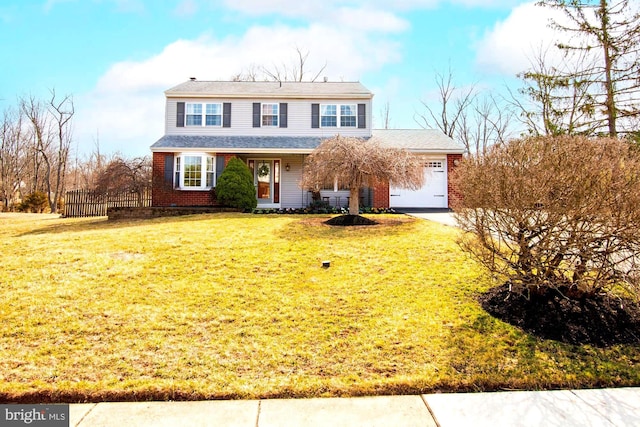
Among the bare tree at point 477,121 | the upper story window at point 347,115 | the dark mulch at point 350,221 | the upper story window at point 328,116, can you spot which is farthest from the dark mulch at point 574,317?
the bare tree at point 477,121

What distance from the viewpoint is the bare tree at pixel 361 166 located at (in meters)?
10.2

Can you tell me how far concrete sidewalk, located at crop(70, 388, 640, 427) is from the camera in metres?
2.62

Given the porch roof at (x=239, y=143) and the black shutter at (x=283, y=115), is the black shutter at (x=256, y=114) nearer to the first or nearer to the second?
the porch roof at (x=239, y=143)

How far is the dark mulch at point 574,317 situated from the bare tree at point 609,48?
12923 millimetres

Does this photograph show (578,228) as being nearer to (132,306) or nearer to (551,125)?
(132,306)

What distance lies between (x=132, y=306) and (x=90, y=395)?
5.90 ft

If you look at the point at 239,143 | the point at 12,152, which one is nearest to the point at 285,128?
the point at 239,143

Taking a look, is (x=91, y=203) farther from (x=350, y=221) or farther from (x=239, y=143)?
(x=350, y=221)

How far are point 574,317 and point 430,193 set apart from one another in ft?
41.3

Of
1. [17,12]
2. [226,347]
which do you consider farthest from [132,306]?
[17,12]

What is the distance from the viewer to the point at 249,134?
56.1 feet

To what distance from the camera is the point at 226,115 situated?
1711 centimetres

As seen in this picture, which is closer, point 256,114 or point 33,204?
point 256,114

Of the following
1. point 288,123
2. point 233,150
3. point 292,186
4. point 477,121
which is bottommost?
point 292,186
